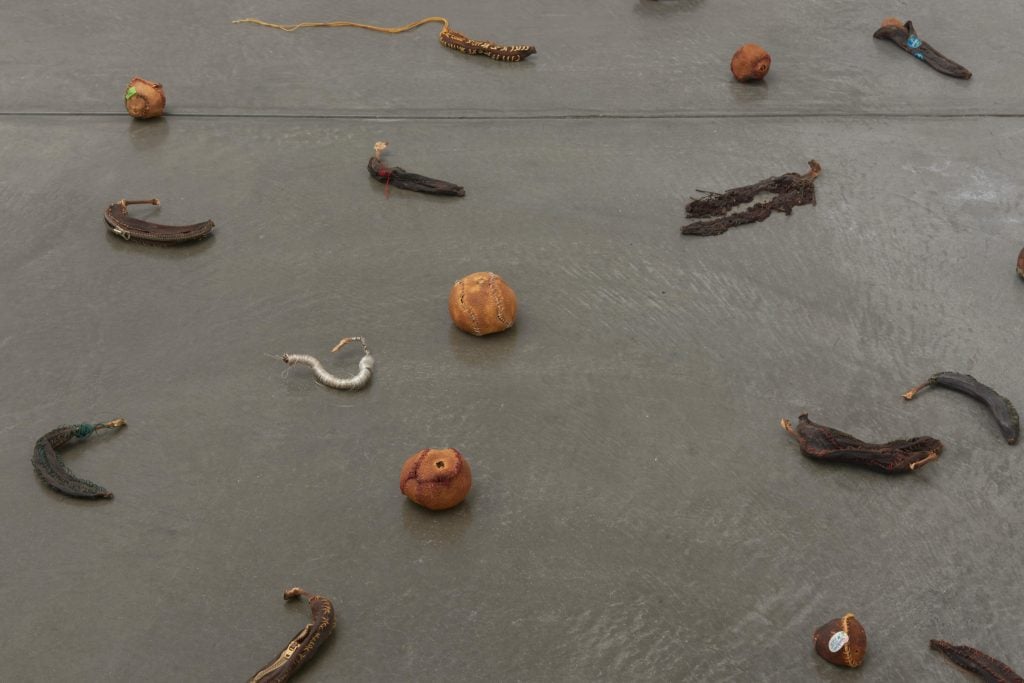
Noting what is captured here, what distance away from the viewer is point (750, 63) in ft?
17.8

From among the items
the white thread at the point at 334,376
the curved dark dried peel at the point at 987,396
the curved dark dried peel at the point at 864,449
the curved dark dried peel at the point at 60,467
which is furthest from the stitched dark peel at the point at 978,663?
the curved dark dried peel at the point at 60,467

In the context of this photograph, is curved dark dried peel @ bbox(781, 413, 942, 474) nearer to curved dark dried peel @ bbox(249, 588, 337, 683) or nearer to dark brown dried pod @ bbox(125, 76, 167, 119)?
curved dark dried peel @ bbox(249, 588, 337, 683)

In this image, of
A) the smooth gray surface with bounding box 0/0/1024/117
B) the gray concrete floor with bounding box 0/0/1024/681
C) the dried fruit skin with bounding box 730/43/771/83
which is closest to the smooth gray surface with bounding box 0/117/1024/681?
the gray concrete floor with bounding box 0/0/1024/681

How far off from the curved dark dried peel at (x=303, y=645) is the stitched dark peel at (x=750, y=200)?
7.83 feet

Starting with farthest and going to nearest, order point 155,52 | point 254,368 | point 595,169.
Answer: point 155,52 < point 595,169 < point 254,368

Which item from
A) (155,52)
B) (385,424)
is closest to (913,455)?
(385,424)

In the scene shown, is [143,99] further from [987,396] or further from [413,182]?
[987,396]

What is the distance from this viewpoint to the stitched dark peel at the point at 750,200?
4.53 meters

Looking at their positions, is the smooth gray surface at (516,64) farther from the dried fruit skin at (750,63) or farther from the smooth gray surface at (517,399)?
the smooth gray surface at (517,399)

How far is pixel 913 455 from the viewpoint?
3.48 meters

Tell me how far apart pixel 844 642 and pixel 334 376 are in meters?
1.95

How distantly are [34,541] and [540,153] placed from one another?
286cm

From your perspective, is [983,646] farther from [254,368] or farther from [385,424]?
[254,368]

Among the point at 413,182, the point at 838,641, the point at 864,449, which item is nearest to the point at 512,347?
the point at 413,182
